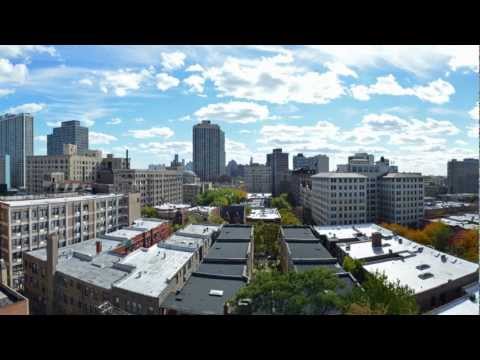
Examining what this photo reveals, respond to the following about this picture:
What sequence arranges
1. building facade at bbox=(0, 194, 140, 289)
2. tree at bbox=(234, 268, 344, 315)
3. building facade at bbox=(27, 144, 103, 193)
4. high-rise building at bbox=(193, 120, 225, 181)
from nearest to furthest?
tree at bbox=(234, 268, 344, 315) → building facade at bbox=(0, 194, 140, 289) → building facade at bbox=(27, 144, 103, 193) → high-rise building at bbox=(193, 120, 225, 181)

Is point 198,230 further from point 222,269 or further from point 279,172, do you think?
point 279,172

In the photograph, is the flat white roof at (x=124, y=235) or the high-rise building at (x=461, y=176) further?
the high-rise building at (x=461, y=176)

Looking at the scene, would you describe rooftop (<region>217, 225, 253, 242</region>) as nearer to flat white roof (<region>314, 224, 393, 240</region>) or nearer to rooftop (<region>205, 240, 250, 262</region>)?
rooftop (<region>205, 240, 250, 262</region>)

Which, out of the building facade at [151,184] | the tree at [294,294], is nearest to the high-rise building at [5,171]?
the building facade at [151,184]

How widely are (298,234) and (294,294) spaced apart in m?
7.19

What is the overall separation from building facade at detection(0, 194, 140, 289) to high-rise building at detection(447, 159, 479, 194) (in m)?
25.9

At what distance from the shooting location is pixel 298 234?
1128 cm

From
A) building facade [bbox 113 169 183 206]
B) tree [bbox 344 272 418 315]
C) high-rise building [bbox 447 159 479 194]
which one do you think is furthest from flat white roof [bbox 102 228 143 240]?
high-rise building [bbox 447 159 479 194]

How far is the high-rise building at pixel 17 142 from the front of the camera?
20969 mm

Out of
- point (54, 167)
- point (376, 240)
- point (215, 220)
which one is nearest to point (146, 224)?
point (215, 220)

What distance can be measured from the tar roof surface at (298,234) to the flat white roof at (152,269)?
11.9 feet

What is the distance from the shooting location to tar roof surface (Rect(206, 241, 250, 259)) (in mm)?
8687

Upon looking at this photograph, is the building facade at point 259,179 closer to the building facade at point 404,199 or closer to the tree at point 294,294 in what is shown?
the building facade at point 404,199
